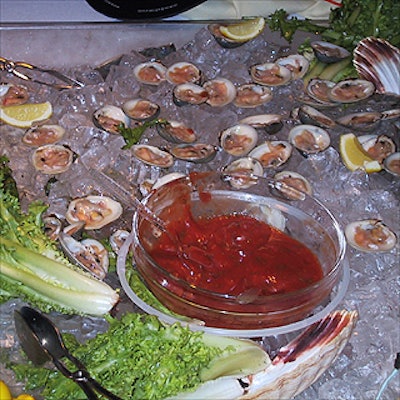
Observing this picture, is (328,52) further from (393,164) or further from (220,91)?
(393,164)

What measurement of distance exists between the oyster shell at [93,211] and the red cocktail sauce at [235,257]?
0.61 ft

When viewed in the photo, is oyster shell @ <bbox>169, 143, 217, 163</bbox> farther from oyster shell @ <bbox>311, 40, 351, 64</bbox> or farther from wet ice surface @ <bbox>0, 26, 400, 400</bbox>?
oyster shell @ <bbox>311, 40, 351, 64</bbox>

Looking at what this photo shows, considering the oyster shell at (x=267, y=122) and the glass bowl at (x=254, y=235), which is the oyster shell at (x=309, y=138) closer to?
the oyster shell at (x=267, y=122)

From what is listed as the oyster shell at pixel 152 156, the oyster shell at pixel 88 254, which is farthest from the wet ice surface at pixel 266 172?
the oyster shell at pixel 88 254

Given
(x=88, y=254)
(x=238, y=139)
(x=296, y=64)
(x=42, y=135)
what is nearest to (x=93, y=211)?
(x=88, y=254)

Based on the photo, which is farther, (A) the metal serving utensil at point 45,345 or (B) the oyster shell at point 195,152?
(B) the oyster shell at point 195,152

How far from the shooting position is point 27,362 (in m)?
1.37

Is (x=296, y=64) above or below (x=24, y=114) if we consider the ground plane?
above

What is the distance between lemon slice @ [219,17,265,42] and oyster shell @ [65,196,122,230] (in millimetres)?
949

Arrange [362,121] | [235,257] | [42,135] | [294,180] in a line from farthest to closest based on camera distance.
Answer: [362,121] → [42,135] → [294,180] → [235,257]

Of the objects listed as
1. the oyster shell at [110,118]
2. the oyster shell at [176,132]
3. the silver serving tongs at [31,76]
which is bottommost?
the silver serving tongs at [31,76]

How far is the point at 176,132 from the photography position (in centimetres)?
201

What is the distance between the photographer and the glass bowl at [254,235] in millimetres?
1399

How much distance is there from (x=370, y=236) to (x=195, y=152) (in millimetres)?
530
